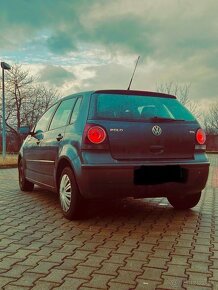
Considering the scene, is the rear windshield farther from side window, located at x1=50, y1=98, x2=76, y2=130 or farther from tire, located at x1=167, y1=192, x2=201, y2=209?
tire, located at x1=167, y1=192, x2=201, y2=209

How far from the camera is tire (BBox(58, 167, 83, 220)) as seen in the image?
16.3ft

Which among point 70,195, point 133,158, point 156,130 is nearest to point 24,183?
point 70,195

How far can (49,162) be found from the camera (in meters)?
5.94

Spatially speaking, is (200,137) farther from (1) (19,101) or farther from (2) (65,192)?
(1) (19,101)

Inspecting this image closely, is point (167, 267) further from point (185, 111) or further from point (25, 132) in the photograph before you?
point (25, 132)

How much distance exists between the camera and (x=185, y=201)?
19.3 ft

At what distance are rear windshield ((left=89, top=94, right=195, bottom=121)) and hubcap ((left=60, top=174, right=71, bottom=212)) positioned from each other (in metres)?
0.97

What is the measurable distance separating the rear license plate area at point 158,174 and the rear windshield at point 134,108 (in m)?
0.64

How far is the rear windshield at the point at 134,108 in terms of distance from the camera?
193 inches

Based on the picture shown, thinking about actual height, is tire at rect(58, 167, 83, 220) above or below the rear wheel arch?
below

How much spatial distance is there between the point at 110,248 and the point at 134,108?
6.24ft

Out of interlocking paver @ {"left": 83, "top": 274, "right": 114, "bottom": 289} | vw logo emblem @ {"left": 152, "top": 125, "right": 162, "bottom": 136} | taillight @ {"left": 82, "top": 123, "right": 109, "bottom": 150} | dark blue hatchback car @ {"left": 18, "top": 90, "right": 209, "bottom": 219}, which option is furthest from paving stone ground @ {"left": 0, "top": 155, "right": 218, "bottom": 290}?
vw logo emblem @ {"left": 152, "top": 125, "right": 162, "bottom": 136}

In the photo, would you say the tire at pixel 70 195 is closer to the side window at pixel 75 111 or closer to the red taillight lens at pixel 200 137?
the side window at pixel 75 111

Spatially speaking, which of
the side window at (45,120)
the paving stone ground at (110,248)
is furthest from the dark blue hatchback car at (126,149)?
the side window at (45,120)
